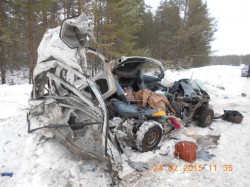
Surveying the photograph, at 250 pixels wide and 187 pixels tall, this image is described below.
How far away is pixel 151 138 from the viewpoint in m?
4.32

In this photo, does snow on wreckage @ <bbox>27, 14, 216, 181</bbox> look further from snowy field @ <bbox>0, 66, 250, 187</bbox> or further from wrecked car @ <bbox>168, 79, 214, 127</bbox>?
wrecked car @ <bbox>168, 79, 214, 127</bbox>

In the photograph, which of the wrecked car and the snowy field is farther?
the wrecked car

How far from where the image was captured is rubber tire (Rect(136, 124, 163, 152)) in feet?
13.3

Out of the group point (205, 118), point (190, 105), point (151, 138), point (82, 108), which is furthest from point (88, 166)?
point (205, 118)

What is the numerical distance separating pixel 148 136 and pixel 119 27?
12.2 metres

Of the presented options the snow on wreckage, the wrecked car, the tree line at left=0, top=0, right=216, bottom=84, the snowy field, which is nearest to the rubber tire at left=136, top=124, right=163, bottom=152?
the snow on wreckage

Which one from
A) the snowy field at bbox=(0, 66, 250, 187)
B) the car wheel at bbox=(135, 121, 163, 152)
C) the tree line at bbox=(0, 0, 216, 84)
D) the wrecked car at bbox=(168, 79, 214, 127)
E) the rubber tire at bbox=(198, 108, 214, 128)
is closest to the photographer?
the snowy field at bbox=(0, 66, 250, 187)

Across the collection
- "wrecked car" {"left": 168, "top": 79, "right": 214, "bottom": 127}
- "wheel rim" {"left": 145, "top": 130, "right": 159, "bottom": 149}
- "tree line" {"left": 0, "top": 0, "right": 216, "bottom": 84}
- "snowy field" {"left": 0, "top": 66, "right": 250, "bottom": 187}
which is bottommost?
"snowy field" {"left": 0, "top": 66, "right": 250, "bottom": 187}

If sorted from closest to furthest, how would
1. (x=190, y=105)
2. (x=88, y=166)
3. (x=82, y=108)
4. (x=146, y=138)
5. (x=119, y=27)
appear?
(x=82, y=108)
(x=88, y=166)
(x=146, y=138)
(x=190, y=105)
(x=119, y=27)

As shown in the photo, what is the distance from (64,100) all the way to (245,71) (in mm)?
21756

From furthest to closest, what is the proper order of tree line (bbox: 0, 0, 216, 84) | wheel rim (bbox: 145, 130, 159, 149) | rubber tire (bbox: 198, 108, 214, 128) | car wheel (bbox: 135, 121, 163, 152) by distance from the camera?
tree line (bbox: 0, 0, 216, 84), rubber tire (bbox: 198, 108, 214, 128), wheel rim (bbox: 145, 130, 159, 149), car wheel (bbox: 135, 121, 163, 152)

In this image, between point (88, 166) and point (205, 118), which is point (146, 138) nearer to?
point (88, 166)

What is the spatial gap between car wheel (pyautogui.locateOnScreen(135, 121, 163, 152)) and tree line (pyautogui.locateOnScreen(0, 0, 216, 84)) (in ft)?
27.1

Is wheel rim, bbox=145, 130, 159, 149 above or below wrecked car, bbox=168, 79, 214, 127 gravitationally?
below
